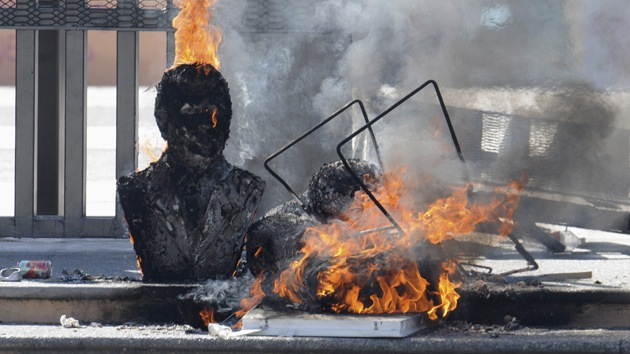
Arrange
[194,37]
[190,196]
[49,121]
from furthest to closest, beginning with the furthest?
[49,121], [194,37], [190,196]

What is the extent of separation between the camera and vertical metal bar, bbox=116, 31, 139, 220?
11602 mm

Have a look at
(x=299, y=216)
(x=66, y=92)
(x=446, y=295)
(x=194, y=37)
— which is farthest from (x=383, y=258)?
(x=66, y=92)

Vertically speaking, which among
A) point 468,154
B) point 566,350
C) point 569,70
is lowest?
point 566,350

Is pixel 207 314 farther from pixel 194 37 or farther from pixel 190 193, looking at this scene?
pixel 194 37

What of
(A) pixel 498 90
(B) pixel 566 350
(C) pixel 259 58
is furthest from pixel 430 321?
(C) pixel 259 58

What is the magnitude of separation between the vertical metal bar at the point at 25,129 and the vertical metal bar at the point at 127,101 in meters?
0.80

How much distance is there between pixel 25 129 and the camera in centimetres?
1160

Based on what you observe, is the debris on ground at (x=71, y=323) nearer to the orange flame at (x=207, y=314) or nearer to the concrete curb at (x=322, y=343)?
the concrete curb at (x=322, y=343)

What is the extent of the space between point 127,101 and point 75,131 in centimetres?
57

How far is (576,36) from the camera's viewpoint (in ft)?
23.2

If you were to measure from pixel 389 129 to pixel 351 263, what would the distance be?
217 cm

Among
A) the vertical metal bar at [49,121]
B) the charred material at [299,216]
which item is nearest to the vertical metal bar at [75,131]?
the vertical metal bar at [49,121]

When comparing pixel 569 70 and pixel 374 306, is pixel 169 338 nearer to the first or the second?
pixel 374 306

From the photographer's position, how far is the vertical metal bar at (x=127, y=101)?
1160 centimetres
